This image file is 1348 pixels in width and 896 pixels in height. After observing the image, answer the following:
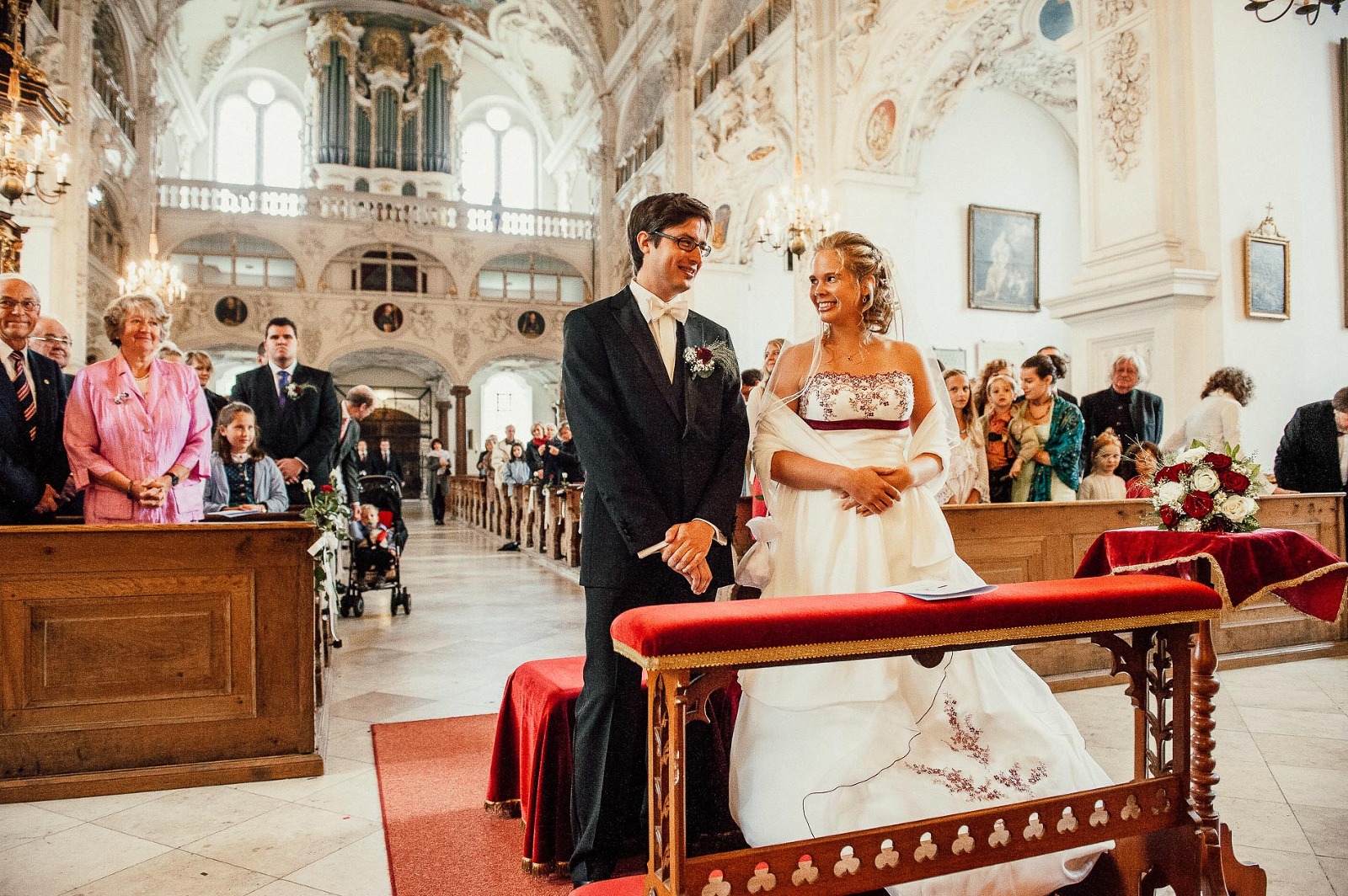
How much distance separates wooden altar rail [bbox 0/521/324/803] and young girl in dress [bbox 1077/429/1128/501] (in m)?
4.22

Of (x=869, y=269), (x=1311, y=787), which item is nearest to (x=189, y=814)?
(x=869, y=269)

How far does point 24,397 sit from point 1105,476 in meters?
5.35

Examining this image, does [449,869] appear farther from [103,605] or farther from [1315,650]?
[1315,650]

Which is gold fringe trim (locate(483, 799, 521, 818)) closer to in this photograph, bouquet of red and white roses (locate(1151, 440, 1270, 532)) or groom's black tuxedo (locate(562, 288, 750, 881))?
groom's black tuxedo (locate(562, 288, 750, 881))

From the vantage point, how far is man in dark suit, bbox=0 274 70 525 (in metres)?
3.45

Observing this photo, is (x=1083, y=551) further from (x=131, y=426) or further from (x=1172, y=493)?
(x=131, y=426)

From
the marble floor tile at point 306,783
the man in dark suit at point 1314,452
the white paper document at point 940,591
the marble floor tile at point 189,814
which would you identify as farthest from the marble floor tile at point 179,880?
the man in dark suit at point 1314,452

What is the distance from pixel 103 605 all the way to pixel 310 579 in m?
0.65

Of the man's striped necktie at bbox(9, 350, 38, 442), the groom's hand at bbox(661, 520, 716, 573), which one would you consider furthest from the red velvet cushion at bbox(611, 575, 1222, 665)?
the man's striped necktie at bbox(9, 350, 38, 442)

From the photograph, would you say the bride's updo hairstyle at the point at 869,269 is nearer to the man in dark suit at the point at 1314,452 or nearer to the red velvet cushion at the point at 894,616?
the red velvet cushion at the point at 894,616

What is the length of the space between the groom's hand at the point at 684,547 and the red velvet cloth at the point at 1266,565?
2.25 meters

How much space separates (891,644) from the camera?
1.81 metres

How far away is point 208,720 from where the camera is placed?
3.11 meters

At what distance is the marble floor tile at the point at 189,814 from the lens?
2641 mm
